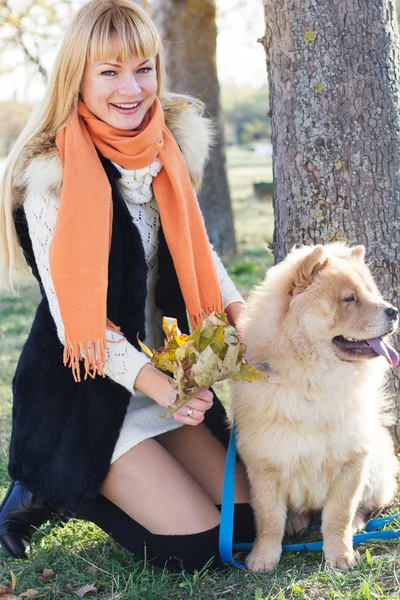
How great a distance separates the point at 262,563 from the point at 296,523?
369 mm

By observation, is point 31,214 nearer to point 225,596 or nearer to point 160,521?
point 160,521

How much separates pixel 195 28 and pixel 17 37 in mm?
3262

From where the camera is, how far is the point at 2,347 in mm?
6879

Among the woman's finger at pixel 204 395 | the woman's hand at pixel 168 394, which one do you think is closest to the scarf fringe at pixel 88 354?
the woman's hand at pixel 168 394

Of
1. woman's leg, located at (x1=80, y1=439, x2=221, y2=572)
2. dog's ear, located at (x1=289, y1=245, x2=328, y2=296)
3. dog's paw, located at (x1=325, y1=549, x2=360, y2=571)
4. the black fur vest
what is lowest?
dog's paw, located at (x1=325, y1=549, x2=360, y2=571)

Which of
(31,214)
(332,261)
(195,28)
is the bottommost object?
(332,261)

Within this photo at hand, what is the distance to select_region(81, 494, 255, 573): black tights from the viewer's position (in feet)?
9.29

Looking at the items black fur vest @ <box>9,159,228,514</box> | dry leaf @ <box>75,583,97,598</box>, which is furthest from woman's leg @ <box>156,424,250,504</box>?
dry leaf @ <box>75,583,97,598</box>

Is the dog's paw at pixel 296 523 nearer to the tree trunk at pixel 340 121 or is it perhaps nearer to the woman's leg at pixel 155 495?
the woman's leg at pixel 155 495

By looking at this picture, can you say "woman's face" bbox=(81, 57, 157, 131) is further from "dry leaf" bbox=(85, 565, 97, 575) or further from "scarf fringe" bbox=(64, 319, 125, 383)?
"dry leaf" bbox=(85, 565, 97, 575)

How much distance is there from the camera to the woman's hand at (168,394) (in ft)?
8.88

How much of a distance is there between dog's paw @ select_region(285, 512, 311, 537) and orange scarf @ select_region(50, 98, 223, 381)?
99 centimetres

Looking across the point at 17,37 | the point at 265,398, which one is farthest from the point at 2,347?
the point at 17,37

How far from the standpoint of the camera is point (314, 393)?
2730mm
